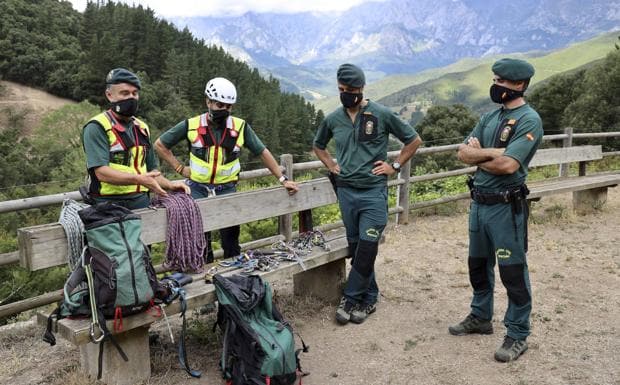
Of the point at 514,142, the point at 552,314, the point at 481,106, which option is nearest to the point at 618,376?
the point at 552,314

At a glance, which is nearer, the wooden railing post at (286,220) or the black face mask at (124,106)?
the black face mask at (124,106)

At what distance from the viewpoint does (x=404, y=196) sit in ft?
26.2

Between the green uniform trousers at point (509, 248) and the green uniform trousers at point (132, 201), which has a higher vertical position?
the green uniform trousers at point (132, 201)

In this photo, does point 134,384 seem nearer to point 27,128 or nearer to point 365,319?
point 365,319

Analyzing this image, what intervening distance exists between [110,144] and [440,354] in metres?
2.64

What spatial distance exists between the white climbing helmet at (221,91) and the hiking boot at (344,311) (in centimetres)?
183

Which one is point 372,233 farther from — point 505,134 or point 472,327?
point 505,134

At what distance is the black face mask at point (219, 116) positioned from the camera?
407 centimetres

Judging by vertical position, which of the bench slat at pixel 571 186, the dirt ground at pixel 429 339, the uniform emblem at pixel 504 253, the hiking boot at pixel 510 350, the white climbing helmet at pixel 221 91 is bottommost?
the dirt ground at pixel 429 339

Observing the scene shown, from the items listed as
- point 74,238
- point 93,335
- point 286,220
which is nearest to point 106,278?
point 93,335

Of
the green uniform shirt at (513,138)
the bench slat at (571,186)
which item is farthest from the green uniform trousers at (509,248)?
the bench slat at (571,186)

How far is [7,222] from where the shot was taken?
22828 mm

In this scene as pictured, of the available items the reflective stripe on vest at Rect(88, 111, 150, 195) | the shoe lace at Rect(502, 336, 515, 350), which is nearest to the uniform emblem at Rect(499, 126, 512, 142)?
the shoe lace at Rect(502, 336, 515, 350)

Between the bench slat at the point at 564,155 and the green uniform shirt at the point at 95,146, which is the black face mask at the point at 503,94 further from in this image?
the bench slat at the point at 564,155
